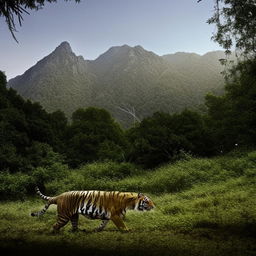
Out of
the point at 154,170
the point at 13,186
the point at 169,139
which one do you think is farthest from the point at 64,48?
the point at 13,186

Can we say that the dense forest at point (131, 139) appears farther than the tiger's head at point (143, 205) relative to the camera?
Yes

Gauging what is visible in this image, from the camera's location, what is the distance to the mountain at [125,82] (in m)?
75.9

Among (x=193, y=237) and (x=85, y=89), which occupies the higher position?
(x=85, y=89)

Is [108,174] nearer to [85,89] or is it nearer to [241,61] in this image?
[241,61]

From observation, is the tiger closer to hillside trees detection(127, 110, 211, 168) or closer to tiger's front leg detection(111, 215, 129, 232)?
tiger's front leg detection(111, 215, 129, 232)

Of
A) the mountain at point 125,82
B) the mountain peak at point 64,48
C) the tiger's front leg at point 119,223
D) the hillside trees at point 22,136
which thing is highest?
the mountain peak at point 64,48

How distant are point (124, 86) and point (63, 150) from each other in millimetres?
66339

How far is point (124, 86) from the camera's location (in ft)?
311

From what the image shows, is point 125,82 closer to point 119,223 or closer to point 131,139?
point 131,139

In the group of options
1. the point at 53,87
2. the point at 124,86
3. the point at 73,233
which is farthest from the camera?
the point at 124,86

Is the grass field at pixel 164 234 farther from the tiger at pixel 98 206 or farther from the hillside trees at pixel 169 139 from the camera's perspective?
the hillside trees at pixel 169 139

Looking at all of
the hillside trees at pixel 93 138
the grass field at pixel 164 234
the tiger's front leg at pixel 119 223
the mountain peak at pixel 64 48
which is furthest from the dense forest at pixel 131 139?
the mountain peak at pixel 64 48

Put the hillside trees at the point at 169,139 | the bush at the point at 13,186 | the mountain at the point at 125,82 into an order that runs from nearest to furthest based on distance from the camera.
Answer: the bush at the point at 13,186
the hillside trees at the point at 169,139
the mountain at the point at 125,82

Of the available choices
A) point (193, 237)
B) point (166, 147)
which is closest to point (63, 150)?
point (166, 147)
